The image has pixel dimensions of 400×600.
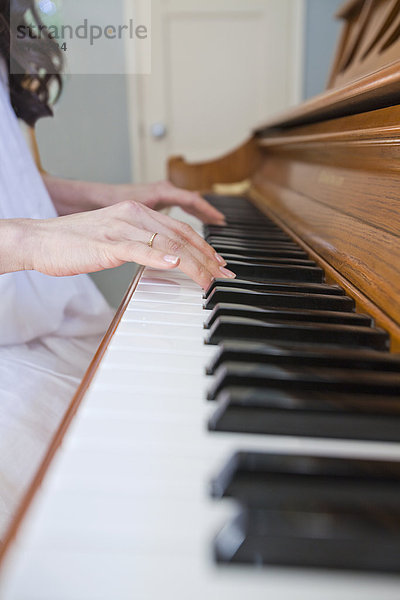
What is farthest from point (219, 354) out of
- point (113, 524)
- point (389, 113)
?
point (389, 113)

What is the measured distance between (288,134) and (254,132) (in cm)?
43

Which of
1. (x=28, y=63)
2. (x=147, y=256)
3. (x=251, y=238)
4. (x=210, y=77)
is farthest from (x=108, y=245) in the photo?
(x=210, y=77)

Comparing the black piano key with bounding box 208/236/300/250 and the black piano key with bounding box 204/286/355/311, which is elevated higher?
the black piano key with bounding box 208/236/300/250

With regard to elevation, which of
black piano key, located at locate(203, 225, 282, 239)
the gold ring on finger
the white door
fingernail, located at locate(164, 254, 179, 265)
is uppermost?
the white door

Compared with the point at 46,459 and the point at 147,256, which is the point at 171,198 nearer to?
the point at 147,256

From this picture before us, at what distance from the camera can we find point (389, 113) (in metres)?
0.78

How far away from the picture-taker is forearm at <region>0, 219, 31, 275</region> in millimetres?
753

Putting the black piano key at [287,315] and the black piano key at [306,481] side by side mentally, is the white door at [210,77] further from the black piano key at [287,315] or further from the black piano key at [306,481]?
the black piano key at [306,481]

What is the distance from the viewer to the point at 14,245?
2.48ft

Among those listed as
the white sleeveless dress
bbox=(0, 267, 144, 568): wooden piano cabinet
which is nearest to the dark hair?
the white sleeveless dress

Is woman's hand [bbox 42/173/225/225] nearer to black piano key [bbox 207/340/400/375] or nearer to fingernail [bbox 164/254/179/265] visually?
fingernail [bbox 164/254/179/265]

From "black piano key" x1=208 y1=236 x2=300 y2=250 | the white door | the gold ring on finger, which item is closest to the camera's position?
the gold ring on finger

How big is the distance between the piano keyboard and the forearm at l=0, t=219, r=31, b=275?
22 cm

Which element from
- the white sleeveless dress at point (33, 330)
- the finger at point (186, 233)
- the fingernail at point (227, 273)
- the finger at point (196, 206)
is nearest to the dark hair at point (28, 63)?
the white sleeveless dress at point (33, 330)
